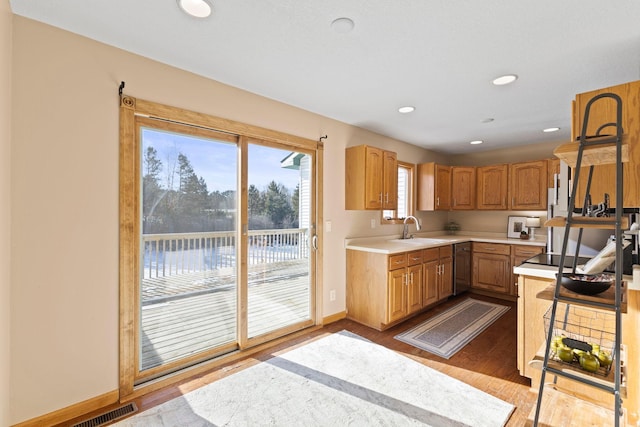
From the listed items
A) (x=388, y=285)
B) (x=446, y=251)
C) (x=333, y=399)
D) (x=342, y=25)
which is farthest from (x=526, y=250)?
(x=342, y=25)

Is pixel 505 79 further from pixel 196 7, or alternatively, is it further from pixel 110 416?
pixel 110 416

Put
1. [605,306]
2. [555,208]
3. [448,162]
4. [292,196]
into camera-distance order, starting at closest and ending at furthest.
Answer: [605,306] < [292,196] < [555,208] < [448,162]

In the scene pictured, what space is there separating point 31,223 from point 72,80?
0.93 metres

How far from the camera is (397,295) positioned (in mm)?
3385

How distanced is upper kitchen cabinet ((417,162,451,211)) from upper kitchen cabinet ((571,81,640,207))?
2759 millimetres

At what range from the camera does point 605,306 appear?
1222mm

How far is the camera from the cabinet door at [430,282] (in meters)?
3.82

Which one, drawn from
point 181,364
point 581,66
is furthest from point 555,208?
point 181,364

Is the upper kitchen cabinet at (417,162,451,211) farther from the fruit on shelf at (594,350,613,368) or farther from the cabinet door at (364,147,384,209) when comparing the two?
the fruit on shelf at (594,350,613,368)

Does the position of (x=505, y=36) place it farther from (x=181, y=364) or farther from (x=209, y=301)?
(x=181, y=364)

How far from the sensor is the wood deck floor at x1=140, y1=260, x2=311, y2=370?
243cm

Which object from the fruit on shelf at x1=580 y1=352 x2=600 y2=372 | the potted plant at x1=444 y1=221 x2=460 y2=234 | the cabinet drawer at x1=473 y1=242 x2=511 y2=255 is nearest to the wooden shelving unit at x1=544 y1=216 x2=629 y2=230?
the fruit on shelf at x1=580 y1=352 x2=600 y2=372

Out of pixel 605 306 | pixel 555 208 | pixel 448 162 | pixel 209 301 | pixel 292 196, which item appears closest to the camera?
pixel 605 306

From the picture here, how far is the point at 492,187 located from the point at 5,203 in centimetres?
568
